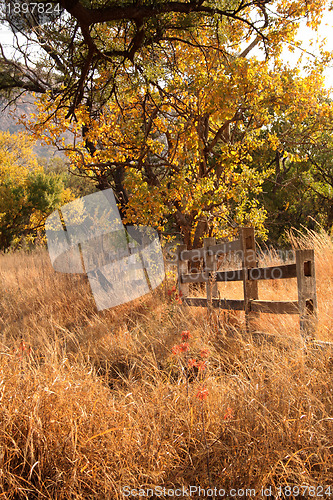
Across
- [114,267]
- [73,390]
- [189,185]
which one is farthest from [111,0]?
[114,267]

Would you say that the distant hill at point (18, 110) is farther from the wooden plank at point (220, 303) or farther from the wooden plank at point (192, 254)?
the wooden plank at point (220, 303)

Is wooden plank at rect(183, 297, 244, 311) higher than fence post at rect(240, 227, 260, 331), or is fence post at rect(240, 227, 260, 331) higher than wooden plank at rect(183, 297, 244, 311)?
fence post at rect(240, 227, 260, 331)

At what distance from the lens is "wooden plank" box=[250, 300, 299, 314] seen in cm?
445

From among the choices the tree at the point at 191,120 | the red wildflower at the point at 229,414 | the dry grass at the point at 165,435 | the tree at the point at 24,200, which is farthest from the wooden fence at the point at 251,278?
the tree at the point at 24,200

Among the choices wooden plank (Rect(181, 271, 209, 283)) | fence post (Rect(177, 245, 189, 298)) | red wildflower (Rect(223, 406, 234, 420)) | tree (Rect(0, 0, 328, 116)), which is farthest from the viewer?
fence post (Rect(177, 245, 189, 298))

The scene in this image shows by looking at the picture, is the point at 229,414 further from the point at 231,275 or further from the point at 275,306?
the point at 231,275

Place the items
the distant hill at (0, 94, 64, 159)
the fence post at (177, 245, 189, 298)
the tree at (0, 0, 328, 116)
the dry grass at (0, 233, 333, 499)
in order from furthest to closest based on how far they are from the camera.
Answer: the distant hill at (0, 94, 64, 159) < the fence post at (177, 245, 189, 298) < the tree at (0, 0, 328, 116) < the dry grass at (0, 233, 333, 499)

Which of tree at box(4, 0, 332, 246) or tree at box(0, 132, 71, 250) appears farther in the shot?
tree at box(0, 132, 71, 250)

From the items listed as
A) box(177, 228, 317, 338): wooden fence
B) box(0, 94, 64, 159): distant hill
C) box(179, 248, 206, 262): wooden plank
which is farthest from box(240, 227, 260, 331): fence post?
box(0, 94, 64, 159): distant hill

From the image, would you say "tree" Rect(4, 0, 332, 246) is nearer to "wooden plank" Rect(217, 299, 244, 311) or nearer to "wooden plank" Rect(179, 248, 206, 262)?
"wooden plank" Rect(179, 248, 206, 262)

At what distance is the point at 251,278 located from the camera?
5082mm

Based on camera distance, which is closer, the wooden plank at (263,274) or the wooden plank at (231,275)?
the wooden plank at (263,274)

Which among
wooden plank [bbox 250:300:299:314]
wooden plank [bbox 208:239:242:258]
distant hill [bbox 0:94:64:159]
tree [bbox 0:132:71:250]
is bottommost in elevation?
wooden plank [bbox 250:300:299:314]

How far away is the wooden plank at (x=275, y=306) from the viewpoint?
14.6ft
